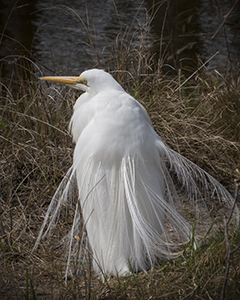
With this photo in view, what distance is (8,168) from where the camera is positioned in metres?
2.28

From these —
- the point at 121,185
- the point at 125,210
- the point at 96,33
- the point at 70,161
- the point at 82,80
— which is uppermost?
the point at 82,80

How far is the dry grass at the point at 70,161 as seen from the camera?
5.00 ft

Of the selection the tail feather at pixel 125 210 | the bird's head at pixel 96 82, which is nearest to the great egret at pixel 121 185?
the tail feather at pixel 125 210

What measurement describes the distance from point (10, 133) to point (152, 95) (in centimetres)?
101

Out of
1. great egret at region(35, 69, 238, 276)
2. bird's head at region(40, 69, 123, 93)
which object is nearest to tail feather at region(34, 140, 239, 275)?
great egret at region(35, 69, 238, 276)

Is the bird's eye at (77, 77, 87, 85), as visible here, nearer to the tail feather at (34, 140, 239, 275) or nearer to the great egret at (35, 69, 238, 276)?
the great egret at (35, 69, 238, 276)

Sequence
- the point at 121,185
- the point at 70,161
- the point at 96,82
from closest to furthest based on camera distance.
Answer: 1. the point at 121,185
2. the point at 96,82
3. the point at 70,161

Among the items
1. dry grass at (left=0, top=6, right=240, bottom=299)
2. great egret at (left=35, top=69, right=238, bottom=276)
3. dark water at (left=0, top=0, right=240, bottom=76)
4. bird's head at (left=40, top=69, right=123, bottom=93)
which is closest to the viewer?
dry grass at (left=0, top=6, right=240, bottom=299)

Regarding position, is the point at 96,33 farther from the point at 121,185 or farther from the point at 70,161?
the point at 121,185

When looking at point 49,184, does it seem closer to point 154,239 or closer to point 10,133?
point 10,133

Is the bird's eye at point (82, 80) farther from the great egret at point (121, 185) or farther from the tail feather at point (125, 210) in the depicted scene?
the tail feather at point (125, 210)

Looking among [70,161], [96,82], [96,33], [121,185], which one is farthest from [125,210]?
[96,33]

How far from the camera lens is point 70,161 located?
97.0 inches

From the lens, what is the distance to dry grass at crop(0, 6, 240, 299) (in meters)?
1.52
